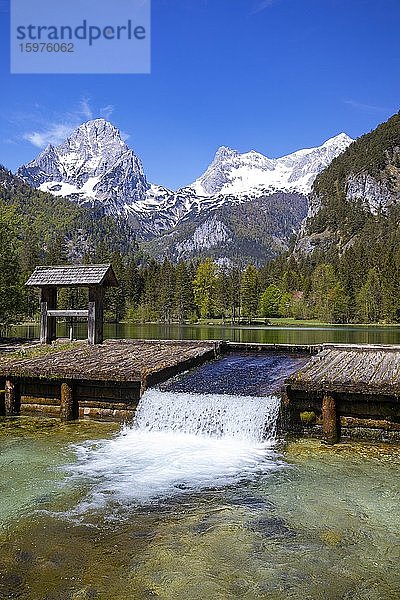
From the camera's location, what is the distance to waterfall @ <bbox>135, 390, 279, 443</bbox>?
14062 millimetres

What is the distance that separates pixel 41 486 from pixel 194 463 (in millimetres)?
3575

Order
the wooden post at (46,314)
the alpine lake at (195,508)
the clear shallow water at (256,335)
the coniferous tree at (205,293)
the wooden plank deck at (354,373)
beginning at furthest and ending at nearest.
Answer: the coniferous tree at (205,293) < the clear shallow water at (256,335) < the wooden post at (46,314) < the wooden plank deck at (354,373) < the alpine lake at (195,508)

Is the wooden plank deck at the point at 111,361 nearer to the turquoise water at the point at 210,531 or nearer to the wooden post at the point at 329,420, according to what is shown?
the turquoise water at the point at 210,531

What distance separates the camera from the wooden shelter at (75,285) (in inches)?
925

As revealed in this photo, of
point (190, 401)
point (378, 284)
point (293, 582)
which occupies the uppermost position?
point (378, 284)

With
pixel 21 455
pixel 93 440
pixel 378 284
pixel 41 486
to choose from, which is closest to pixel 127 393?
pixel 93 440

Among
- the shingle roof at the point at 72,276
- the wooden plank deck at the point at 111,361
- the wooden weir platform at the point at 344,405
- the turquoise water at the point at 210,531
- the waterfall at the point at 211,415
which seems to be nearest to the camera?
the turquoise water at the point at 210,531

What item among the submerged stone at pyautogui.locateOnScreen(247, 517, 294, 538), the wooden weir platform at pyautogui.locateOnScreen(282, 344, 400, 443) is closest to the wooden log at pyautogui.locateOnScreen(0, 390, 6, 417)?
the wooden weir platform at pyautogui.locateOnScreen(282, 344, 400, 443)

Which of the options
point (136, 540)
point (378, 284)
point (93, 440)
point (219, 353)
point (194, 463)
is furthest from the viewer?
point (378, 284)

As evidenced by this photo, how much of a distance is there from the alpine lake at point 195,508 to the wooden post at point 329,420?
1.32 ft

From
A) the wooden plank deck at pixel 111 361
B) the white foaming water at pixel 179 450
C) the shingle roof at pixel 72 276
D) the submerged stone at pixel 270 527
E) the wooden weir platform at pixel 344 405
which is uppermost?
the shingle roof at pixel 72 276

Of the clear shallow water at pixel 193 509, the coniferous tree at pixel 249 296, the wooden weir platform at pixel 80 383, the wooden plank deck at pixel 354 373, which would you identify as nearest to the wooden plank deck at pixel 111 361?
the wooden weir platform at pixel 80 383

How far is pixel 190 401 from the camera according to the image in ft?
49.9

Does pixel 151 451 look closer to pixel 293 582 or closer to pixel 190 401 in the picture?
pixel 190 401
